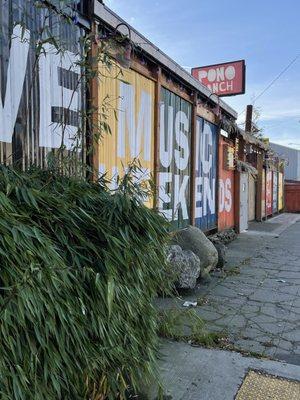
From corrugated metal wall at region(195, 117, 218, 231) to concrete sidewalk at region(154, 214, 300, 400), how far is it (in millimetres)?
1260

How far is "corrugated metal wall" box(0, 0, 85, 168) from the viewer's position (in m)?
3.81

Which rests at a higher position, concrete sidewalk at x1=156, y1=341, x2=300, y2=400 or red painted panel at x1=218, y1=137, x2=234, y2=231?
red painted panel at x1=218, y1=137, x2=234, y2=231

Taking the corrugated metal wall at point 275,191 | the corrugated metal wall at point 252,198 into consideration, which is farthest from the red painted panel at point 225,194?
the corrugated metal wall at point 275,191

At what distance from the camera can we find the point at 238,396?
3160 millimetres

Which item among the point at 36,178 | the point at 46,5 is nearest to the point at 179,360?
the point at 36,178

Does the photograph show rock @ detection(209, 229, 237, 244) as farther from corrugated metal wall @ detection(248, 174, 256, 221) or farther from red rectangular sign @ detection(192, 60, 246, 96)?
corrugated metal wall @ detection(248, 174, 256, 221)

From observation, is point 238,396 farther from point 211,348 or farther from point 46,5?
point 46,5

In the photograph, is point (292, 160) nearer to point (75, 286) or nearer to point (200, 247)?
point (200, 247)

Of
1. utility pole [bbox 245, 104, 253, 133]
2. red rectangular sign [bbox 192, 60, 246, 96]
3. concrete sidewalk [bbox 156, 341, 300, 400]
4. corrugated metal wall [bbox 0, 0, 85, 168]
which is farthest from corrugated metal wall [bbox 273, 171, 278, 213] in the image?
concrete sidewalk [bbox 156, 341, 300, 400]

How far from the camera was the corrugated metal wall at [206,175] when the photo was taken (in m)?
9.26

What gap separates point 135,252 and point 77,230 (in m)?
0.46

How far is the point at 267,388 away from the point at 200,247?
11.7ft

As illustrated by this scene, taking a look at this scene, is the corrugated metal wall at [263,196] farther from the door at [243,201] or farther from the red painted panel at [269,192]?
the door at [243,201]

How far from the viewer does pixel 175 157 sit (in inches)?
310
